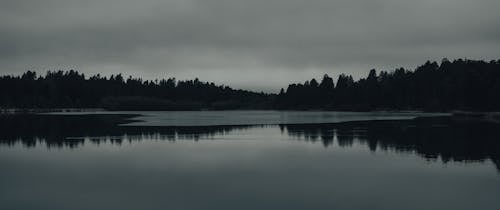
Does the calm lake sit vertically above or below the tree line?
below

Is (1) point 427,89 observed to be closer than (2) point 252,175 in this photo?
No

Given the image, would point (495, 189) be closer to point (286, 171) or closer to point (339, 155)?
point (286, 171)

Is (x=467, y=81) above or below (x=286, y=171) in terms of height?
above

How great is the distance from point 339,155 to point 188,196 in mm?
14520

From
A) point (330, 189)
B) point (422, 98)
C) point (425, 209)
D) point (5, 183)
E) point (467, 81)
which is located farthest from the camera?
point (422, 98)

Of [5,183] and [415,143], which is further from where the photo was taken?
[415,143]

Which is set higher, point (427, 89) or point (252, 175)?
point (427, 89)

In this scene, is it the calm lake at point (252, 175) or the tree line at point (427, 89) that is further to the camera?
the tree line at point (427, 89)

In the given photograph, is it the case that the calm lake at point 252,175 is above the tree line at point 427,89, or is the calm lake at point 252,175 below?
below

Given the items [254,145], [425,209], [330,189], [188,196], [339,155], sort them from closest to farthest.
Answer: [425,209] → [188,196] → [330,189] → [339,155] → [254,145]

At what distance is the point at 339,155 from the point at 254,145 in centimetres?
811

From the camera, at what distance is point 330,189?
19797 millimetres

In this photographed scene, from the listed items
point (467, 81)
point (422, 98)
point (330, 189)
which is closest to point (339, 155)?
point (330, 189)

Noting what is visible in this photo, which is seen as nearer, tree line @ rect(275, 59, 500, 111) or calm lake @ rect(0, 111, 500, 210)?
calm lake @ rect(0, 111, 500, 210)
